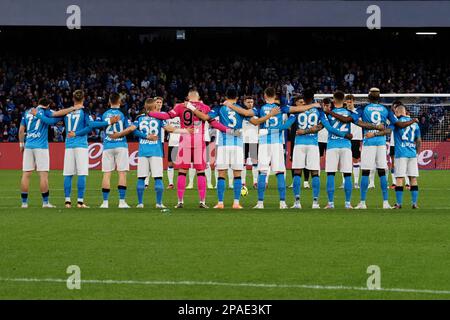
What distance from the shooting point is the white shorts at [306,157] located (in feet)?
61.9

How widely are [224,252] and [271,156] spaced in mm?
6317

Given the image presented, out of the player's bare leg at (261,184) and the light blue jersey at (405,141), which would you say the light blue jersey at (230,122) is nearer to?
the player's bare leg at (261,184)

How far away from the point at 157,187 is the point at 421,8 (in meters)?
24.9

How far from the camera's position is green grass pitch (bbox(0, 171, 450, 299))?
396 inches

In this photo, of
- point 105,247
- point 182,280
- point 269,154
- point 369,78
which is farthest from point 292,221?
point 369,78

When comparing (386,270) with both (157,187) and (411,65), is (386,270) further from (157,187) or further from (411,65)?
(411,65)

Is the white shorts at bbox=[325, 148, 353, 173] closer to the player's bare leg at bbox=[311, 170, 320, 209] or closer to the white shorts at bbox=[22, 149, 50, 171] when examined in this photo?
the player's bare leg at bbox=[311, 170, 320, 209]

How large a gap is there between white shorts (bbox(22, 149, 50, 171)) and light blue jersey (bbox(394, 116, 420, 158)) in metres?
6.90

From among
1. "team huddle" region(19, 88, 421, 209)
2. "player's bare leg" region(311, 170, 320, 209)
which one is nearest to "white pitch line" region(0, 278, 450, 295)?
"team huddle" region(19, 88, 421, 209)

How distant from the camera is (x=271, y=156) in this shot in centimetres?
1878

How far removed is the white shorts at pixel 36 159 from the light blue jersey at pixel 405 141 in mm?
6898

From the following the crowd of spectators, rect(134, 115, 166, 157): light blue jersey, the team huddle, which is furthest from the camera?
the crowd of spectators
